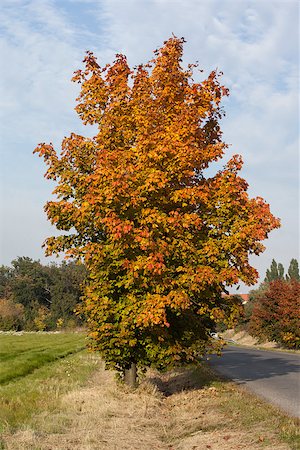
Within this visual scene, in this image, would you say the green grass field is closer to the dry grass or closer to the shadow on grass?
the dry grass

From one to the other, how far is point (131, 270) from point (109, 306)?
1.45 m

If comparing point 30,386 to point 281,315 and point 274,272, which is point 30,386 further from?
point 274,272

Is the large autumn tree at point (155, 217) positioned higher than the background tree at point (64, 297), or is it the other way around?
the background tree at point (64, 297)

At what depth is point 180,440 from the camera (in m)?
7.88

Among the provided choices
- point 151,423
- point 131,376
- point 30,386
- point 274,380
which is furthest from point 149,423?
point 274,380

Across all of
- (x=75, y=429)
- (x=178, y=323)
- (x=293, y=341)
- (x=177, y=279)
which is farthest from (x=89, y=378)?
(x=293, y=341)

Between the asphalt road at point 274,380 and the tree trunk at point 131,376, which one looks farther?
the asphalt road at point 274,380

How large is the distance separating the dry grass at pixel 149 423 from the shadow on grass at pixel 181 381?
1.22 metres

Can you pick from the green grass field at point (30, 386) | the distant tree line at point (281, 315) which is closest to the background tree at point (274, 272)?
the distant tree line at point (281, 315)

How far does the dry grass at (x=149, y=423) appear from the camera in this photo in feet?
24.0

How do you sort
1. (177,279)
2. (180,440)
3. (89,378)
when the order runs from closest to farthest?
(180,440), (177,279), (89,378)

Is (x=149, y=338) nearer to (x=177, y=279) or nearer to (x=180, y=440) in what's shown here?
(x=177, y=279)

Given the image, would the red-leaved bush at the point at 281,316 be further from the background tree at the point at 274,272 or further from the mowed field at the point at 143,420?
the background tree at the point at 274,272

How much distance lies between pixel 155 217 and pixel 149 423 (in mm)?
3795
